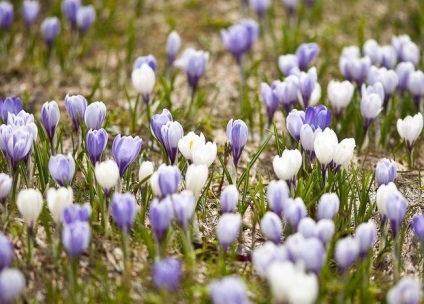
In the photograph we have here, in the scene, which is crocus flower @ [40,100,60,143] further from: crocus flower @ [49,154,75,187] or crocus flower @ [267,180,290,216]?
crocus flower @ [267,180,290,216]

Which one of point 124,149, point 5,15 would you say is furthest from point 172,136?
point 5,15

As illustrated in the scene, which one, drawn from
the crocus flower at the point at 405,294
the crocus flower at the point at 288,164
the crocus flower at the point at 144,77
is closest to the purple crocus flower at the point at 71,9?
the crocus flower at the point at 144,77

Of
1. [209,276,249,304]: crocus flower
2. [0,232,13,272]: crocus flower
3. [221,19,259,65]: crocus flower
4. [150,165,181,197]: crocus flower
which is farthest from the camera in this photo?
[221,19,259,65]: crocus flower

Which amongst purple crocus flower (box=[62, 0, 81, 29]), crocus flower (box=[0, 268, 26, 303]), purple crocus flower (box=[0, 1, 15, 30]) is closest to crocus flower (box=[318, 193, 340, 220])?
crocus flower (box=[0, 268, 26, 303])

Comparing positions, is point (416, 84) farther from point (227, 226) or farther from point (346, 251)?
point (227, 226)

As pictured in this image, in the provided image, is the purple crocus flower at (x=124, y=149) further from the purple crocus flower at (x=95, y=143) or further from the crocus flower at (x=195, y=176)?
the crocus flower at (x=195, y=176)

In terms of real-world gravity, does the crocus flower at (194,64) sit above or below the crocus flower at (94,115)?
above

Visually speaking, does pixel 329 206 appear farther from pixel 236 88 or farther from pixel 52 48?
pixel 52 48
